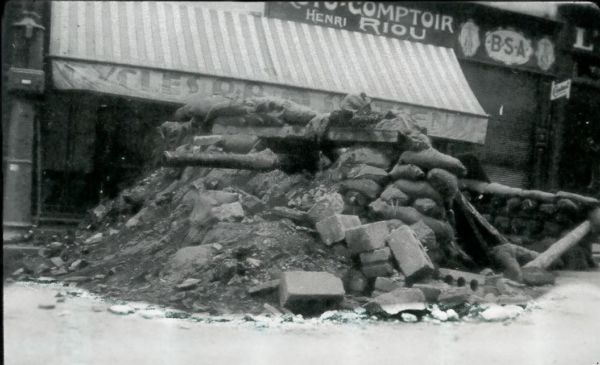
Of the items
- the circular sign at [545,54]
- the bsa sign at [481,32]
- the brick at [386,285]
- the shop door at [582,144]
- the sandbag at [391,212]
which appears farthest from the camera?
the circular sign at [545,54]

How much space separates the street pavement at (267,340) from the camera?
2844mm

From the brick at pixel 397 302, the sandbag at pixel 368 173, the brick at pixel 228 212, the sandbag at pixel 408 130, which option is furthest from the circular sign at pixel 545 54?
the brick at pixel 397 302

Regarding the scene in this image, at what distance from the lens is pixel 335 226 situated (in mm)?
4348

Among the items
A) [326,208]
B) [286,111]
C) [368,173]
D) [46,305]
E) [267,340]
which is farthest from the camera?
[286,111]

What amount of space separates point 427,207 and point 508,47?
266 inches

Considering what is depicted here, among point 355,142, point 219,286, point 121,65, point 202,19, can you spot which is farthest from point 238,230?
point 202,19

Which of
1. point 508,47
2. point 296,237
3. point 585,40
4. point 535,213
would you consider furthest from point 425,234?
point 585,40

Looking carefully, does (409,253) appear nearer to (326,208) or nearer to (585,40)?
(326,208)

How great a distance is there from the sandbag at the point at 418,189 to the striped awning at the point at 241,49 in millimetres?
1865

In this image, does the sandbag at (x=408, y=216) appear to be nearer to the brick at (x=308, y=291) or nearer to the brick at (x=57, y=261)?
the brick at (x=308, y=291)

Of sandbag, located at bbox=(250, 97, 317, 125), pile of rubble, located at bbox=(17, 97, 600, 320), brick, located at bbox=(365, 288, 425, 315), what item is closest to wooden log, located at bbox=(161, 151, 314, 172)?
pile of rubble, located at bbox=(17, 97, 600, 320)

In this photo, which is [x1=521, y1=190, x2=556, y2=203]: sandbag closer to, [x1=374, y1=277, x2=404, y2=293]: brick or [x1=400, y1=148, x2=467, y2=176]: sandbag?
[x1=400, y1=148, x2=467, y2=176]: sandbag

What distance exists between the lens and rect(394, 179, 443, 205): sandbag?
4855 mm

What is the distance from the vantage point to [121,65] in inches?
229
